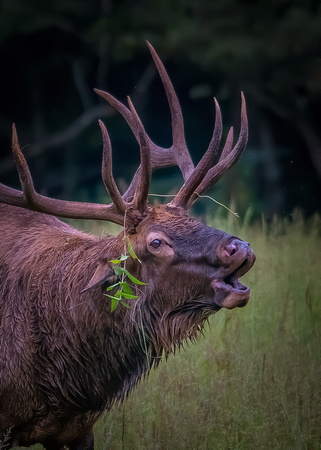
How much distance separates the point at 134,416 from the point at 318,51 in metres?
5.20

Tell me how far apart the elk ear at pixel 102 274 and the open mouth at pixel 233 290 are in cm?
47

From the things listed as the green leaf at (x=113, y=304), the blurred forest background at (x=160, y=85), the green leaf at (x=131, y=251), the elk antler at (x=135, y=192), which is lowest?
the green leaf at (x=113, y=304)

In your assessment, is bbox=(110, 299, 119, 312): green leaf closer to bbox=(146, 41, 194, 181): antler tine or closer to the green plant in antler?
the green plant in antler

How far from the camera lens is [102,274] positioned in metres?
3.13

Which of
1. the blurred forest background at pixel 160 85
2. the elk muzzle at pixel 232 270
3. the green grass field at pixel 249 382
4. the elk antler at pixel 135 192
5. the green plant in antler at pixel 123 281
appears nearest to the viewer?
the elk muzzle at pixel 232 270

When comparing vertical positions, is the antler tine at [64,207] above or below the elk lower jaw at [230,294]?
above

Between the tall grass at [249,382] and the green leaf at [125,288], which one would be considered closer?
the green leaf at [125,288]

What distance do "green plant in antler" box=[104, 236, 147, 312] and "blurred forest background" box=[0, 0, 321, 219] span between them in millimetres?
4712

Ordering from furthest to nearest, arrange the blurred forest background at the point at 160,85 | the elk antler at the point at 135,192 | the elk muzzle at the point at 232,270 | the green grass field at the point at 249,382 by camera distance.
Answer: the blurred forest background at the point at 160,85, the green grass field at the point at 249,382, the elk antler at the point at 135,192, the elk muzzle at the point at 232,270

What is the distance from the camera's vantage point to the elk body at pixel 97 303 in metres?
3.07

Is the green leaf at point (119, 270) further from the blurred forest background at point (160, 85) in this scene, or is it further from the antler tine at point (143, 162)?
the blurred forest background at point (160, 85)

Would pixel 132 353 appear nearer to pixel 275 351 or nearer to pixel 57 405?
pixel 57 405

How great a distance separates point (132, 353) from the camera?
325 centimetres

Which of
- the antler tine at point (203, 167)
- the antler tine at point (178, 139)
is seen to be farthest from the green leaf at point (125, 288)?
the antler tine at point (178, 139)
